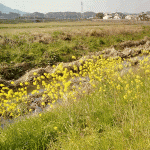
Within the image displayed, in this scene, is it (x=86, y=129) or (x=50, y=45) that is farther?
(x=50, y=45)

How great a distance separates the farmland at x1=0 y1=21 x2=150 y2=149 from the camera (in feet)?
11.4

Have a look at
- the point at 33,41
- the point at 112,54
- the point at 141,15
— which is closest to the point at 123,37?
the point at 112,54

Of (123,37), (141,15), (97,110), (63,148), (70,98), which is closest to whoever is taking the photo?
(63,148)

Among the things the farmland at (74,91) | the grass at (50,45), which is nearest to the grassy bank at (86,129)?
the farmland at (74,91)

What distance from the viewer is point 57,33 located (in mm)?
17625

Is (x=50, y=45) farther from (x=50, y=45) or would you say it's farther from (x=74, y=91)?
(x=74, y=91)

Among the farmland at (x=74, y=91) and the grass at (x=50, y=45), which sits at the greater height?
the grass at (x=50, y=45)

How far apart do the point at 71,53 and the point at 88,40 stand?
4.37 meters

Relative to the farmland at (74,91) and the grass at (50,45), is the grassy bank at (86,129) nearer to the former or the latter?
the farmland at (74,91)

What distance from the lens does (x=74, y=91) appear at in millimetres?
6402

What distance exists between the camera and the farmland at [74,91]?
3.48 m

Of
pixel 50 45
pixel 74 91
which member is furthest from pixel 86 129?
pixel 50 45

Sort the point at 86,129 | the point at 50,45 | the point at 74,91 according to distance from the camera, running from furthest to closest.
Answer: the point at 50,45, the point at 74,91, the point at 86,129

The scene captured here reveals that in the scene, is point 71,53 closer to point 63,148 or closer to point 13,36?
point 13,36
